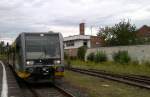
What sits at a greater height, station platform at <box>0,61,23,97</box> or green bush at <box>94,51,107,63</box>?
green bush at <box>94,51,107,63</box>

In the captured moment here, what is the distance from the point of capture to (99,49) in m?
54.1

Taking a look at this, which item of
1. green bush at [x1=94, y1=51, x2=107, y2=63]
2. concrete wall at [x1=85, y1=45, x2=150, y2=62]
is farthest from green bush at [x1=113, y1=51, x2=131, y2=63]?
green bush at [x1=94, y1=51, x2=107, y2=63]

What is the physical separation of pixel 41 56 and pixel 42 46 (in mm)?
660

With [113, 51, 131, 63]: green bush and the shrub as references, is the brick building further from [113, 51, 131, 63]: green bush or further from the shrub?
[113, 51, 131, 63]: green bush

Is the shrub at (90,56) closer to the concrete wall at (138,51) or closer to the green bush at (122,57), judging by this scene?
the concrete wall at (138,51)

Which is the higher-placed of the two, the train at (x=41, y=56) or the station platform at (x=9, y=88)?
the train at (x=41, y=56)

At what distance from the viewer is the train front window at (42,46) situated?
19219 mm

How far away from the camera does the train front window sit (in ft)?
63.1

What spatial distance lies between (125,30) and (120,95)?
5329cm

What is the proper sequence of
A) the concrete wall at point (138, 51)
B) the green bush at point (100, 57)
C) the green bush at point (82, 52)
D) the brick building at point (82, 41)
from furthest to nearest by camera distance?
1. the brick building at point (82, 41)
2. the green bush at point (82, 52)
3. the green bush at point (100, 57)
4. the concrete wall at point (138, 51)

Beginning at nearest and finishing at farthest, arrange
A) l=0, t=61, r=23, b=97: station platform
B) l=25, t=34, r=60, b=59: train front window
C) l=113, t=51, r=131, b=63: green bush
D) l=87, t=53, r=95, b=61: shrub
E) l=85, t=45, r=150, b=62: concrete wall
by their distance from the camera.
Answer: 1. l=0, t=61, r=23, b=97: station platform
2. l=25, t=34, r=60, b=59: train front window
3. l=85, t=45, r=150, b=62: concrete wall
4. l=113, t=51, r=131, b=63: green bush
5. l=87, t=53, r=95, b=61: shrub

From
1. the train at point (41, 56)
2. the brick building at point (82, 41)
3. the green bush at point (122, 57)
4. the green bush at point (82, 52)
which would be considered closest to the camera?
the train at point (41, 56)

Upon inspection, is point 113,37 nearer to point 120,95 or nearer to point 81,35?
point 81,35

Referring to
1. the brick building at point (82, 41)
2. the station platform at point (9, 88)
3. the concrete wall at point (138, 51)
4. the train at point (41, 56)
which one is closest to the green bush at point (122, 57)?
the concrete wall at point (138, 51)
